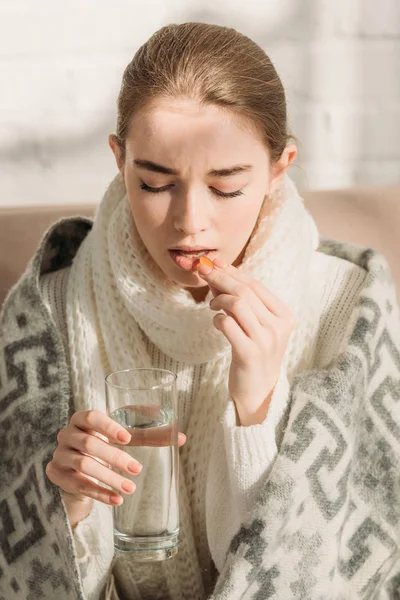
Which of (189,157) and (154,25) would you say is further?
(154,25)

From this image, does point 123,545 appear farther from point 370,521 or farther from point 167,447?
point 370,521

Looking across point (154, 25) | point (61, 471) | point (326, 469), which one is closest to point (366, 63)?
point (154, 25)

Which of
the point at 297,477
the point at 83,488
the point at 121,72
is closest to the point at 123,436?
the point at 83,488

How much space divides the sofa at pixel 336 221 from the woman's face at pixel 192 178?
0.32 metres

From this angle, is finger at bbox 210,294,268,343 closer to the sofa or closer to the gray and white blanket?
the gray and white blanket

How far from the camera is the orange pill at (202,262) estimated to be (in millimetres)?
1083

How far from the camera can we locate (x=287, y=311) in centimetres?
107

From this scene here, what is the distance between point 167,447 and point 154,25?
40.8 inches

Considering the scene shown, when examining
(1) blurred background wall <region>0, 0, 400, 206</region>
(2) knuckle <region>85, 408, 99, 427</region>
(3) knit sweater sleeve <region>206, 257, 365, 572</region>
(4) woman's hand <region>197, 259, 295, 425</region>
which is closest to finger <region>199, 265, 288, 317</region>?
(4) woman's hand <region>197, 259, 295, 425</region>

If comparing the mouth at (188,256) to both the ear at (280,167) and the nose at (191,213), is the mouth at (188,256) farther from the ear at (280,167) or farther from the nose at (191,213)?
the ear at (280,167)

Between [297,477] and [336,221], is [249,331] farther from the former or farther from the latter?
[336,221]

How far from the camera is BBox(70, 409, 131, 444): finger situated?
0.88m

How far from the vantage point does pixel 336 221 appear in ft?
4.70

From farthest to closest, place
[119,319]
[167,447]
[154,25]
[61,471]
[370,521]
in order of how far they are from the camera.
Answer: [154,25] < [119,319] < [370,521] < [61,471] < [167,447]
